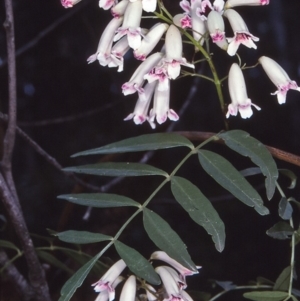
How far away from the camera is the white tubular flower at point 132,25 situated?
2.68ft

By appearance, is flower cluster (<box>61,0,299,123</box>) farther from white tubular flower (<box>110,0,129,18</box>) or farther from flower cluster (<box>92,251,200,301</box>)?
flower cluster (<box>92,251,200,301</box>)

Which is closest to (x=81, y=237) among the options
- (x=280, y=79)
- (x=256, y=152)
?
(x=256, y=152)

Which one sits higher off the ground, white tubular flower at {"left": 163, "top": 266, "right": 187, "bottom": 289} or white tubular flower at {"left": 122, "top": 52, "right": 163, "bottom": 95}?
white tubular flower at {"left": 122, "top": 52, "right": 163, "bottom": 95}

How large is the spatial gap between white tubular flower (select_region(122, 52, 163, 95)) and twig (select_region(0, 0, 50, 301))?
25 cm

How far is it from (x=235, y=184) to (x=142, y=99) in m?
0.25

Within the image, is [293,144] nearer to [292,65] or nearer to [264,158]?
[292,65]

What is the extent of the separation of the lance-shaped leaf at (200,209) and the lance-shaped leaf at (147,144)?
0.19 ft

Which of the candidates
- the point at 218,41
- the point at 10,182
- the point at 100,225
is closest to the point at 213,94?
the point at 100,225

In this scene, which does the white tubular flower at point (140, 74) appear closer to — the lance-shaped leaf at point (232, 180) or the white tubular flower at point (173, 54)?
the white tubular flower at point (173, 54)

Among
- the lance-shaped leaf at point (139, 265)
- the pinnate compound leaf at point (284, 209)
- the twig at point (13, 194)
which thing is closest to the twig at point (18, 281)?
the twig at point (13, 194)

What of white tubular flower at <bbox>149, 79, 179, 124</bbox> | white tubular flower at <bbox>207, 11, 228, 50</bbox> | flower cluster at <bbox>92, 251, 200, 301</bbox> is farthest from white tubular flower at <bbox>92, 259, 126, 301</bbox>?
white tubular flower at <bbox>207, 11, 228, 50</bbox>

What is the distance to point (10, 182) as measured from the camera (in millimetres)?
1120

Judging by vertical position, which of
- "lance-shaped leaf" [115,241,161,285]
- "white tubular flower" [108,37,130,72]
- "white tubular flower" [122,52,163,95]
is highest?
"white tubular flower" [108,37,130,72]

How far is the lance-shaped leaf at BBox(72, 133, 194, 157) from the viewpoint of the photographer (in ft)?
2.81
